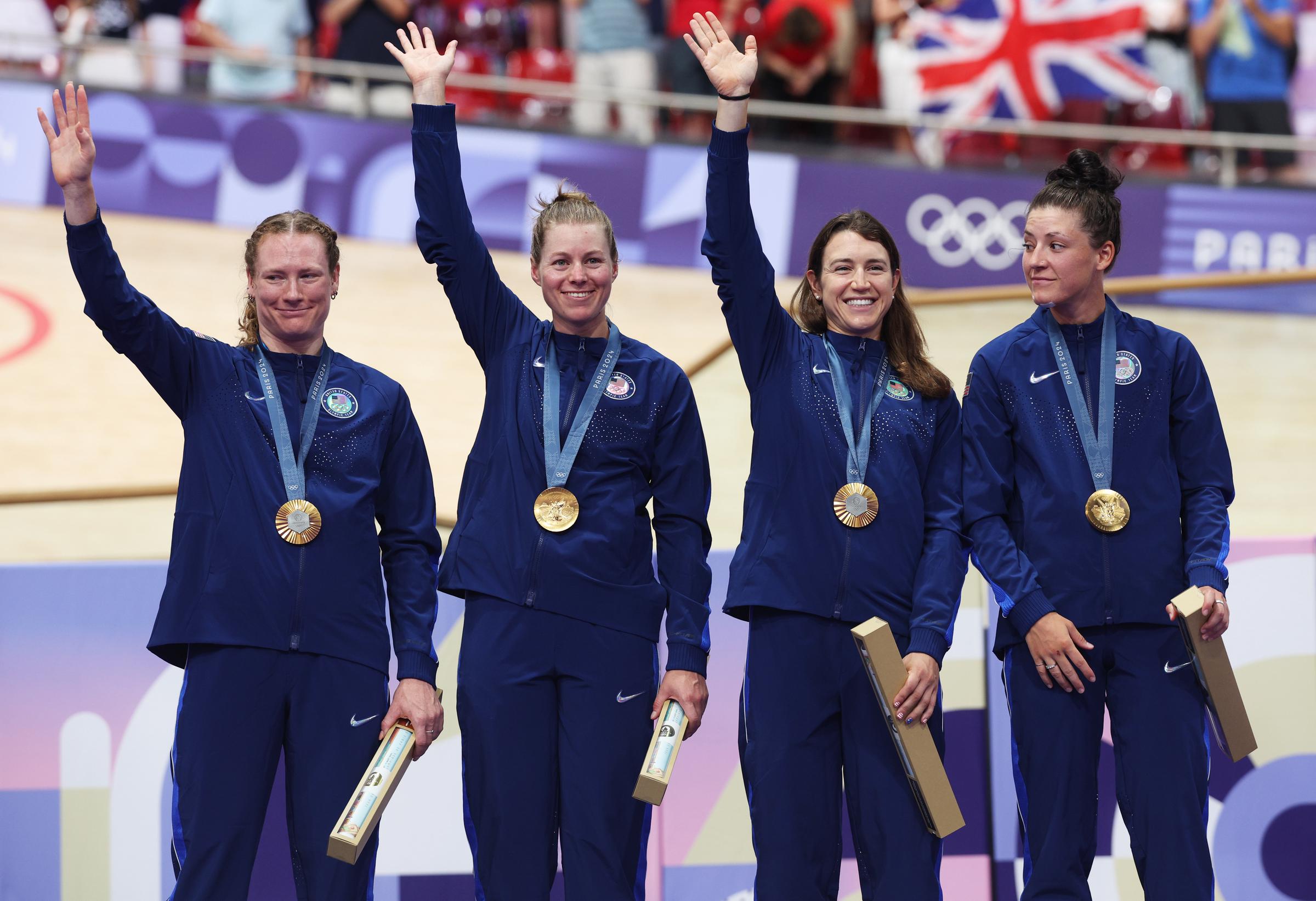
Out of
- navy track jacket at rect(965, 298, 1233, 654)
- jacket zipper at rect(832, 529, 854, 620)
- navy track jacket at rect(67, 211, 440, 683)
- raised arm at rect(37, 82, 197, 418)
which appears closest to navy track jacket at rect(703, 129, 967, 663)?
jacket zipper at rect(832, 529, 854, 620)

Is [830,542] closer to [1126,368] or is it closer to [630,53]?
[1126,368]

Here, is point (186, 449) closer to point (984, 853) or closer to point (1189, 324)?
point (984, 853)

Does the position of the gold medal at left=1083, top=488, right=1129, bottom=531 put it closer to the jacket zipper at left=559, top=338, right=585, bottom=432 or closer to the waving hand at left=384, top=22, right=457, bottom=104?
the jacket zipper at left=559, top=338, right=585, bottom=432

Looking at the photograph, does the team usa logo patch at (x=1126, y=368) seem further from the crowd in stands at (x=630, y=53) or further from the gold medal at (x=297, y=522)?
the crowd in stands at (x=630, y=53)

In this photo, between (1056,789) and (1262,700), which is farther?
(1262,700)

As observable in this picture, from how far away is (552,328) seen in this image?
12.5ft

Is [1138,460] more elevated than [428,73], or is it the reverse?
[428,73]

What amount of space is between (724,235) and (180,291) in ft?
22.8

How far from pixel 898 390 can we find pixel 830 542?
431 mm

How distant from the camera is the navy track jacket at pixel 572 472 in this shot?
357 centimetres

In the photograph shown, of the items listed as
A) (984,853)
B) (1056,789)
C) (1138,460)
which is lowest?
(984,853)

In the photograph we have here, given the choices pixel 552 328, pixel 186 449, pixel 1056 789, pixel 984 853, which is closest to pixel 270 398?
pixel 186 449

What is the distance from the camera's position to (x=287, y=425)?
3.62 metres

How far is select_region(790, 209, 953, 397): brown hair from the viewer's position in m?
3.81
